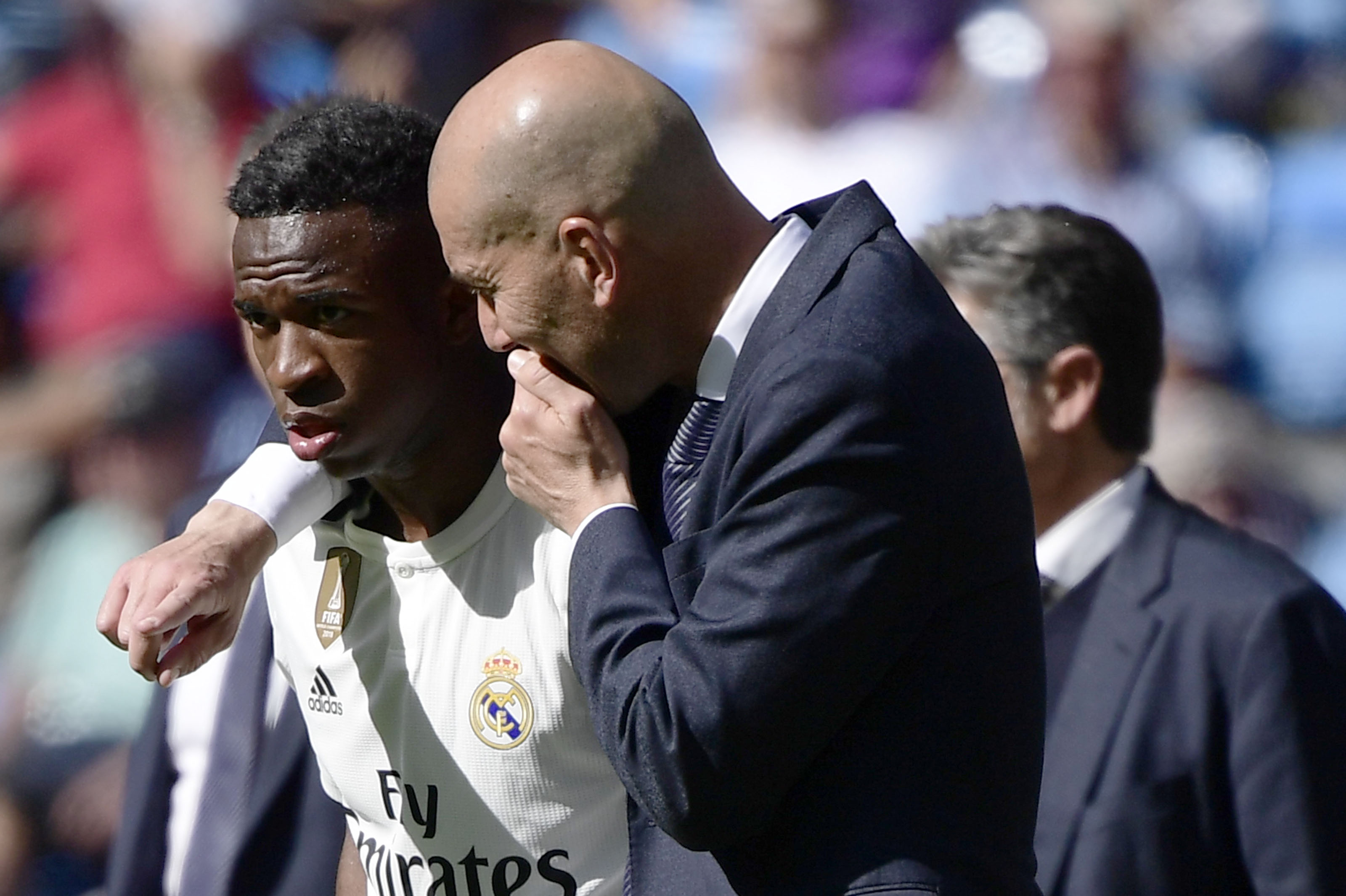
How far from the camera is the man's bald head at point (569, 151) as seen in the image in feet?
5.63

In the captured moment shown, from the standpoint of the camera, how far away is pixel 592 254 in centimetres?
171

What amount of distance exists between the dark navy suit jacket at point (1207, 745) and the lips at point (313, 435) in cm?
126

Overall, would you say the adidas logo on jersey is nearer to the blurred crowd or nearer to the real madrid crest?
the real madrid crest

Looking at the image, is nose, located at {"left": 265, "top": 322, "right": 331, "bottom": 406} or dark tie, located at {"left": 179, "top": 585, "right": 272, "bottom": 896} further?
dark tie, located at {"left": 179, "top": 585, "right": 272, "bottom": 896}

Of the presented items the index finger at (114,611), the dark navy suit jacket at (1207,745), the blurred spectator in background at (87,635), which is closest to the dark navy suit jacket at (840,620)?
the index finger at (114,611)

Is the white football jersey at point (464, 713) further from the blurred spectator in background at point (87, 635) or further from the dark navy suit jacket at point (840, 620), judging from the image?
the blurred spectator in background at point (87, 635)

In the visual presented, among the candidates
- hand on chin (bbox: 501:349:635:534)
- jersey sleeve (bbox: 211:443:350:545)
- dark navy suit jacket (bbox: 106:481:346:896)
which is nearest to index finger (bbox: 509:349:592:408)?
hand on chin (bbox: 501:349:635:534)

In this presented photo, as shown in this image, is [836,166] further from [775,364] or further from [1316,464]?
[775,364]

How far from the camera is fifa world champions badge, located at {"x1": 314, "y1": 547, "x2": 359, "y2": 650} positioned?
2.21 metres

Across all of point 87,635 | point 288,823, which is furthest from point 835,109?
point 87,635

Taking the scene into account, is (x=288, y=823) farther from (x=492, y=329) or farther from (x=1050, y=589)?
(x=1050, y=589)

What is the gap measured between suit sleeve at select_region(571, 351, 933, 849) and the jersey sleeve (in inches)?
24.9

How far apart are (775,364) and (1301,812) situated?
1230mm

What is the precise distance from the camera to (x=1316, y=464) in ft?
13.1
